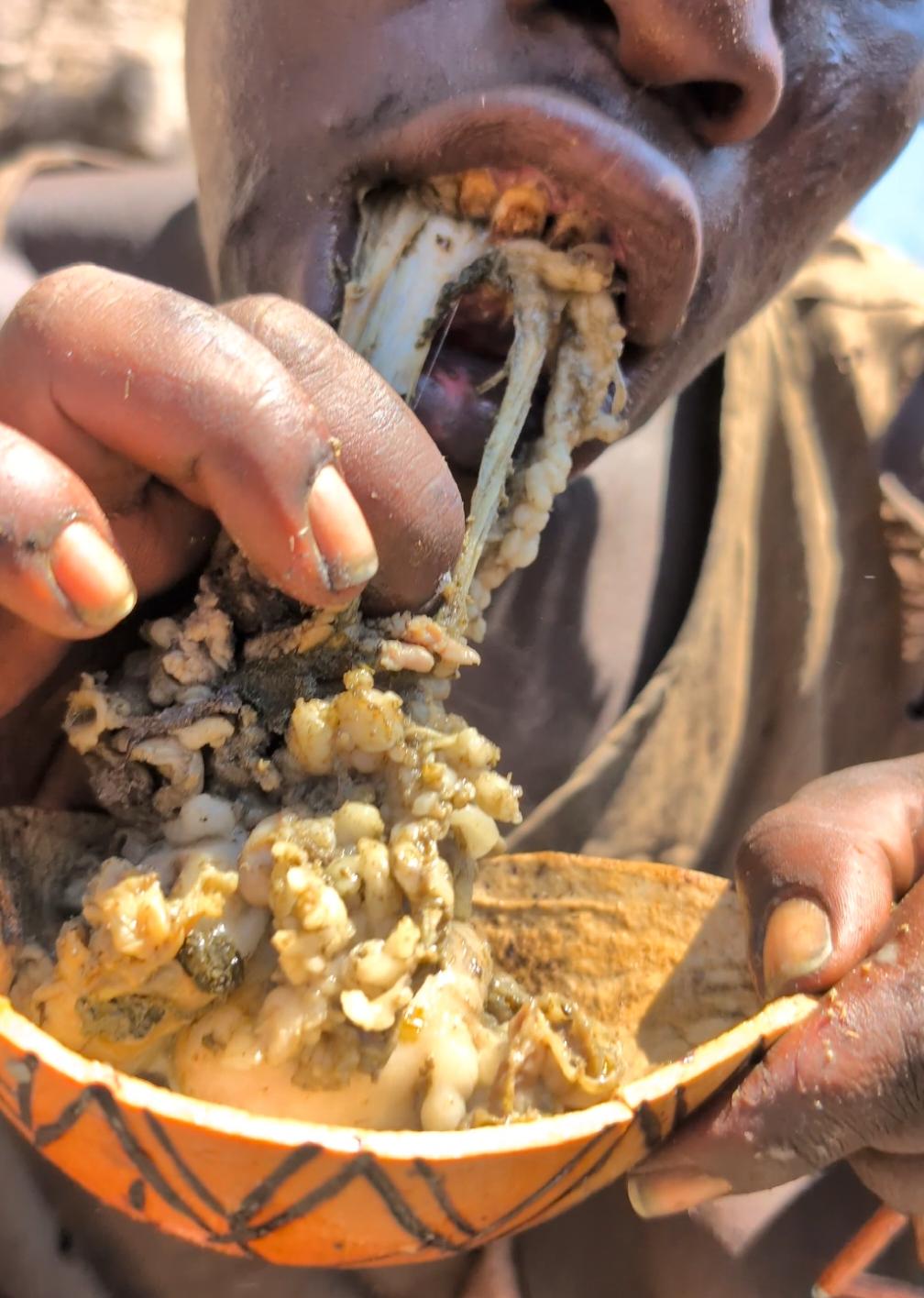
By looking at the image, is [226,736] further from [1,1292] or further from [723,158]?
[1,1292]

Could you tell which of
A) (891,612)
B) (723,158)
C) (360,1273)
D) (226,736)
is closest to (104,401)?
(226,736)

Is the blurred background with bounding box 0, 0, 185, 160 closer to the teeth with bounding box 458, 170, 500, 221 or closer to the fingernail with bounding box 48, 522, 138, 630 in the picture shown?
the teeth with bounding box 458, 170, 500, 221

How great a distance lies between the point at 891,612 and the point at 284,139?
28.3 inches

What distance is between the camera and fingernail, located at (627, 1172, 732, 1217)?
0.43 metres

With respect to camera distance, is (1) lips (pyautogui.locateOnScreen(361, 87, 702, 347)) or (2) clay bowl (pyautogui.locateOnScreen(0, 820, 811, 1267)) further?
(1) lips (pyautogui.locateOnScreen(361, 87, 702, 347))

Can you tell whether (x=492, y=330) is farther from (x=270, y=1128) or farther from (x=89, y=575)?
(x=270, y=1128)

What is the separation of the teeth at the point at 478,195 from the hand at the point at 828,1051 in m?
0.38

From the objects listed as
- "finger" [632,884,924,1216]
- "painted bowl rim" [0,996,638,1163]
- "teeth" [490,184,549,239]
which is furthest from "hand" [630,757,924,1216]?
"teeth" [490,184,549,239]

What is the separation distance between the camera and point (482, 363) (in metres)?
0.57

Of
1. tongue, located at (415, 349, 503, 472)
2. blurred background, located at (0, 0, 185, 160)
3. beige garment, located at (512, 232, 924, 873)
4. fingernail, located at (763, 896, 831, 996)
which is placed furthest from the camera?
blurred background, located at (0, 0, 185, 160)

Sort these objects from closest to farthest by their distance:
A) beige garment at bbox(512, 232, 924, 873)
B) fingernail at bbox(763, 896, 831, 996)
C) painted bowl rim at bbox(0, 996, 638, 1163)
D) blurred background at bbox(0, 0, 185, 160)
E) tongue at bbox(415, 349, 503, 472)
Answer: painted bowl rim at bbox(0, 996, 638, 1163), fingernail at bbox(763, 896, 831, 996), tongue at bbox(415, 349, 503, 472), beige garment at bbox(512, 232, 924, 873), blurred background at bbox(0, 0, 185, 160)

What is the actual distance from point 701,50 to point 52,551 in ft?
1.26

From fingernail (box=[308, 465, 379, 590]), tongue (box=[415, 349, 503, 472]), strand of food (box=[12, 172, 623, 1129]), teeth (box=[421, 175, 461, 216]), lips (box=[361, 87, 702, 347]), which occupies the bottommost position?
strand of food (box=[12, 172, 623, 1129])

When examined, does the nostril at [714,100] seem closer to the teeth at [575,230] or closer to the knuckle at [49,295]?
the teeth at [575,230]
